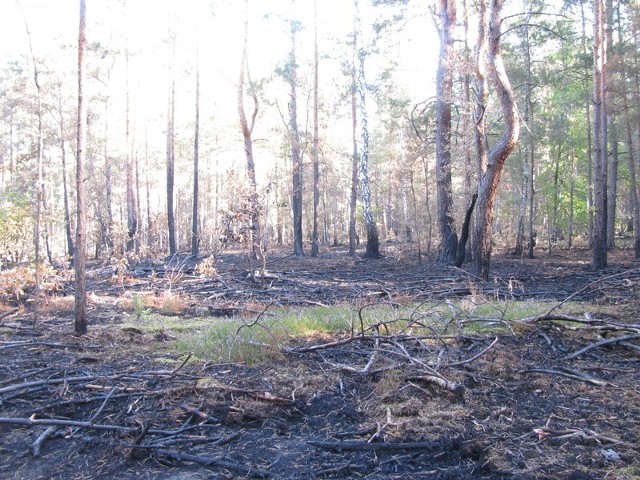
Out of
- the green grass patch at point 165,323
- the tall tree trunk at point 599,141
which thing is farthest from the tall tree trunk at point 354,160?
the green grass patch at point 165,323

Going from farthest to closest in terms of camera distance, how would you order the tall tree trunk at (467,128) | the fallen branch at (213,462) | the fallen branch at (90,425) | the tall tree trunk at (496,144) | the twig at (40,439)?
the tall tree trunk at (467,128), the tall tree trunk at (496,144), the fallen branch at (90,425), the twig at (40,439), the fallen branch at (213,462)

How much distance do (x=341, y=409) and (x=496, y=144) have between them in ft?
30.5

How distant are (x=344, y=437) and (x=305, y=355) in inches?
86.7

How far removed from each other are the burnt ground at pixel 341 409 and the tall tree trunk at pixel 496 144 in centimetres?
527

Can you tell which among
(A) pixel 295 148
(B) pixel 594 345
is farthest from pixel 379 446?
(A) pixel 295 148

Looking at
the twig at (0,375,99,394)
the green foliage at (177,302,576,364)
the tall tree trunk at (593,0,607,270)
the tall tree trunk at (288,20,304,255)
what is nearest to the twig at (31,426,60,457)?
the twig at (0,375,99,394)

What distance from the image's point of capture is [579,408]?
4367 millimetres

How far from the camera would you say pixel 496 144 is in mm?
12188

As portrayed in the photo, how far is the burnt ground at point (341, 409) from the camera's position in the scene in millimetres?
3660

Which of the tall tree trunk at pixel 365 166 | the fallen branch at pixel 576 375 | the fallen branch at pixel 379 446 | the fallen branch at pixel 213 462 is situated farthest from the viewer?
the tall tree trunk at pixel 365 166

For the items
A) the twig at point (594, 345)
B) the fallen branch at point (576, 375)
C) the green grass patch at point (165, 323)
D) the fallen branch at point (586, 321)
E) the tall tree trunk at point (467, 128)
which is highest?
the tall tree trunk at point (467, 128)

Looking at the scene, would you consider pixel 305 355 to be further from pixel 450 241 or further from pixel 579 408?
pixel 450 241

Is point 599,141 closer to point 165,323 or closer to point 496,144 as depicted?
point 496,144

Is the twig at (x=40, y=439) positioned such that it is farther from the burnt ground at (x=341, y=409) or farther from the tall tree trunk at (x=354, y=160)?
the tall tree trunk at (x=354, y=160)
